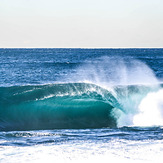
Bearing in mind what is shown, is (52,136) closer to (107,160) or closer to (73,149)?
(73,149)

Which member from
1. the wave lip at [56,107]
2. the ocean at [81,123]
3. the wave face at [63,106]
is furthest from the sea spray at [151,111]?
the wave lip at [56,107]

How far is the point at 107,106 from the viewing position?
1186 cm

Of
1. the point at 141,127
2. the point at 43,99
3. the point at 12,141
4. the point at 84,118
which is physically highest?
the point at 43,99

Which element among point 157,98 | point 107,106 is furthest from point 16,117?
point 157,98

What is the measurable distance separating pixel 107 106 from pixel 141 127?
8.59 ft

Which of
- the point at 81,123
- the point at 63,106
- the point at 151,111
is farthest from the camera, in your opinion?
the point at 63,106

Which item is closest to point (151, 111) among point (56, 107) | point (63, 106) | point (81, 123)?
point (81, 123)

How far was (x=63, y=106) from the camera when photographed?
11805mm

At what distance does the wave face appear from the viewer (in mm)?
10789

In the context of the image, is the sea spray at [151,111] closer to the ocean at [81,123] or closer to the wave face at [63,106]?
the ocean at [81,123]

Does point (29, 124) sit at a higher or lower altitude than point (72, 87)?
lower

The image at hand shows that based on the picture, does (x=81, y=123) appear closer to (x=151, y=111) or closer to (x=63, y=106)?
(x=63, y=106)

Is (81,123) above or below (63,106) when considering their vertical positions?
below

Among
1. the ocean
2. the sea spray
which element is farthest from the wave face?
the sea spray
